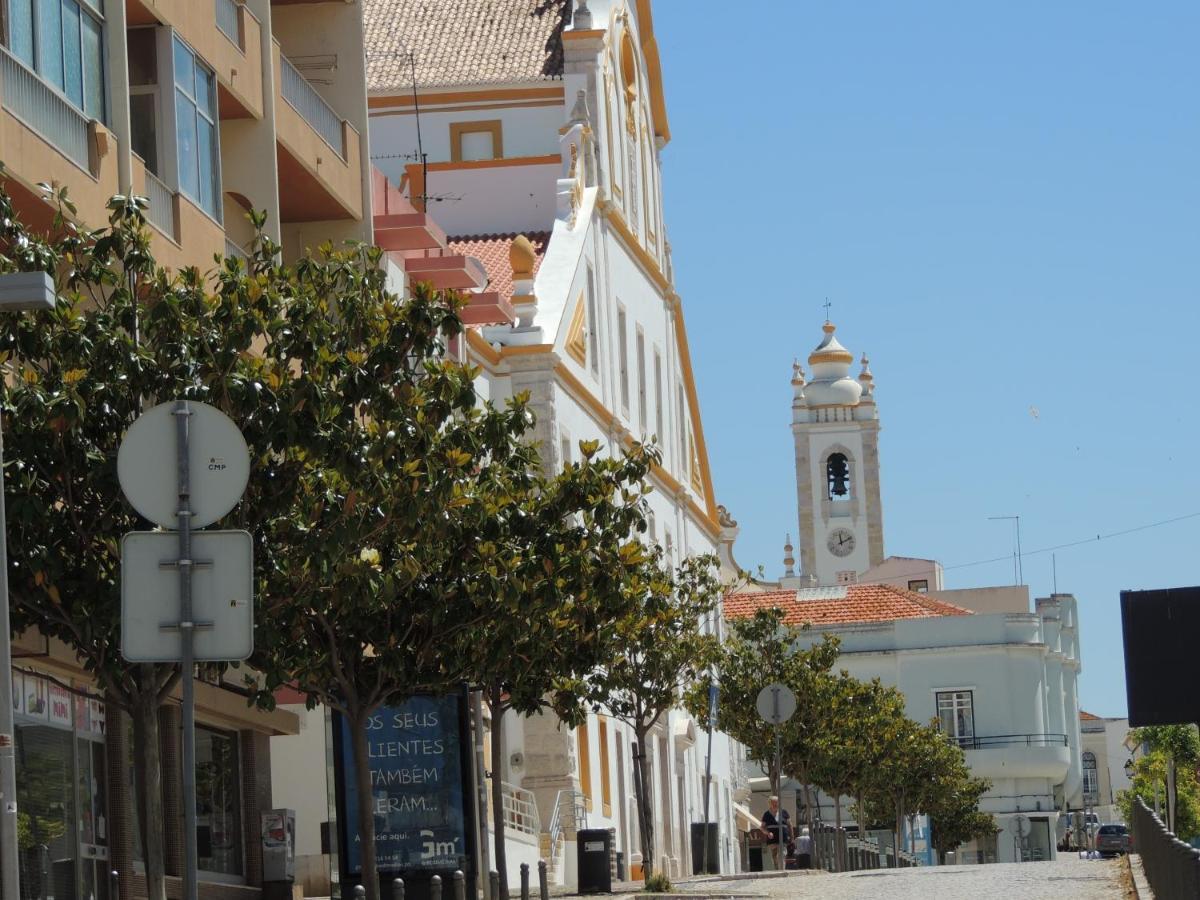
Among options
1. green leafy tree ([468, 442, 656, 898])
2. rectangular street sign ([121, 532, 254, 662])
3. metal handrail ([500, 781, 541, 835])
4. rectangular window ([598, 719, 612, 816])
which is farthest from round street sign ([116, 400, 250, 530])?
rectangular window ([598, 719, 612, 816])

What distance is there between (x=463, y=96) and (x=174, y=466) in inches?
1955

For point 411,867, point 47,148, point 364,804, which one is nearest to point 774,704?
point 411,867

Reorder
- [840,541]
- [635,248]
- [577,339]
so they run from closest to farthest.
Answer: [577,339] < [635,248] < [840,541]

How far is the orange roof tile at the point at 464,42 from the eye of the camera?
196 ft

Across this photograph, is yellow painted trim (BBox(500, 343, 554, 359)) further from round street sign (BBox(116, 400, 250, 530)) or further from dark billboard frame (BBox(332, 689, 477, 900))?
round street sign (BBox(116, 400, 250, 530))

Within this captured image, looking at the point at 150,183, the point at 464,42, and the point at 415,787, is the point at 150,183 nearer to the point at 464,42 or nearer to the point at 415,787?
the point at 415,787

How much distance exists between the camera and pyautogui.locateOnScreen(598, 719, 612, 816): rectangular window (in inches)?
1986

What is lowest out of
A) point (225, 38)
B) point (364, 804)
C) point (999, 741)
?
point (999, 741)

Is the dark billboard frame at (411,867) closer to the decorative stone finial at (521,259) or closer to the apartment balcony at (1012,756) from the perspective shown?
the decorative stone finial at (521,259)

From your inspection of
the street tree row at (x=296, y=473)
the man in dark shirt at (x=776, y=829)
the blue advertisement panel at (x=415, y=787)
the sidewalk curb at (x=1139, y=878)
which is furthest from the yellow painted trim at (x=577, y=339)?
the street tree row at (x=296, y=473)

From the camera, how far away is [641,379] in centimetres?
6056

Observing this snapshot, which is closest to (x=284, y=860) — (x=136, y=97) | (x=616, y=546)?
(x=616, y=546)

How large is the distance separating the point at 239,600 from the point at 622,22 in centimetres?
5292

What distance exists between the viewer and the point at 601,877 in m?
32.6
